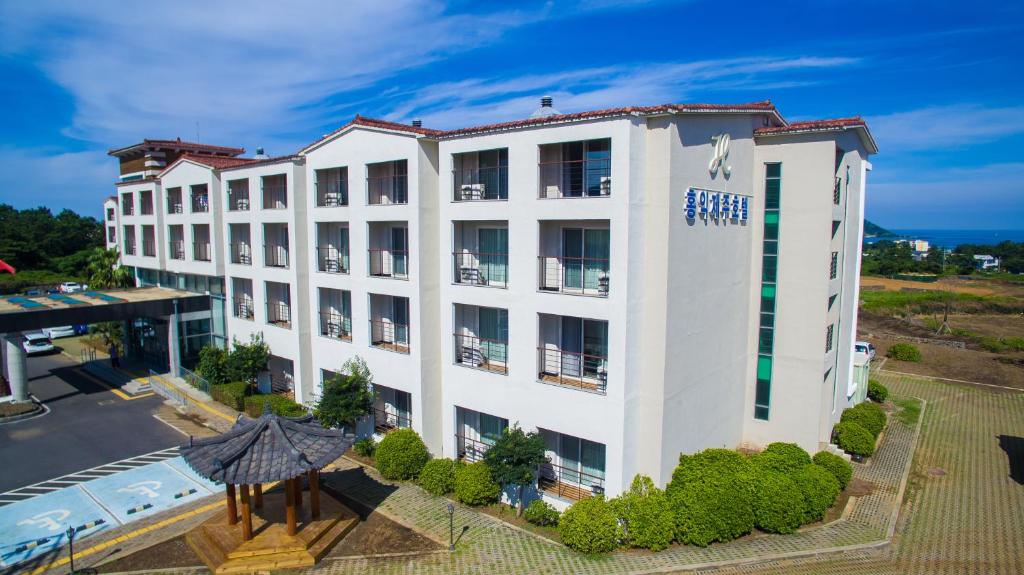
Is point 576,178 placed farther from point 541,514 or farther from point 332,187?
point 332,187

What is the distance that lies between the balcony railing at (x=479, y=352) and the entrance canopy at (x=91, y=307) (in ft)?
72.0

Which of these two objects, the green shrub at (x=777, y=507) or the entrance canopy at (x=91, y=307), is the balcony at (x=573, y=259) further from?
the entrance canopy at (x=91, y=307)

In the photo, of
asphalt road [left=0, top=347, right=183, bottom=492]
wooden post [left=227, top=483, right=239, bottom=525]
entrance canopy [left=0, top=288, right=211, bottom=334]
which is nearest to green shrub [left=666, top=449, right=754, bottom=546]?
wooden post [left=227, top=483, right=239, bottom=525]

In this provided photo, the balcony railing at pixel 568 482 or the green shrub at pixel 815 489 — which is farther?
the balcony railing at pixel 568 482

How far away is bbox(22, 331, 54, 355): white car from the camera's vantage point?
141ft

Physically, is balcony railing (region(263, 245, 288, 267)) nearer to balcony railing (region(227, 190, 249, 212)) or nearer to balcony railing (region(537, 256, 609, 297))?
balcony railing (region(227, 190, 249, 212))

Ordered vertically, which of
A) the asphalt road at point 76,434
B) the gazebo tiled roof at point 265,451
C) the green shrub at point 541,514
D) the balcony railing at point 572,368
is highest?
the balcony railing at point 572,368

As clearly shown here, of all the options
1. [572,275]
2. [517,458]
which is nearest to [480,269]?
[572,275]

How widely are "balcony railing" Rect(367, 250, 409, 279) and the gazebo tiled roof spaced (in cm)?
888

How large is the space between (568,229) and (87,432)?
81.3ft

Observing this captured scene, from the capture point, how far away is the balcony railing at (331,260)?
27500 mm

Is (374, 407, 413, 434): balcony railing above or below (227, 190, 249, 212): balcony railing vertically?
below

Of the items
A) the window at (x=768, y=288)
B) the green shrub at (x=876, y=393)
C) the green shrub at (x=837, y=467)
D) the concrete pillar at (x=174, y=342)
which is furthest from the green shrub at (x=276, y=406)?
the green shrub at (x=876, y=393)

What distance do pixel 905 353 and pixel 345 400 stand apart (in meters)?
41.4
